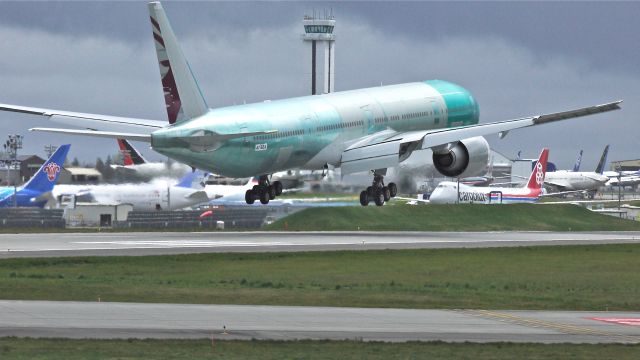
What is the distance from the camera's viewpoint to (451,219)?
297 feet

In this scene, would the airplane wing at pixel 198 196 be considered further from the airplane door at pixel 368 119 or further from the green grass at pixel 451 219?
the airplane door at pixel 368 119

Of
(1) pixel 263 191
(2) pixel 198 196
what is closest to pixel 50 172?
(2) pixel 198 196

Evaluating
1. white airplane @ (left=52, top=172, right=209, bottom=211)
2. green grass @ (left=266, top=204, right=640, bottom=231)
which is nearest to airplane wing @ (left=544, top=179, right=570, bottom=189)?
white airplane @ (left=52, top=172, right=209, bottom=211)

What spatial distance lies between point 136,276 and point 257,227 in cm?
4543

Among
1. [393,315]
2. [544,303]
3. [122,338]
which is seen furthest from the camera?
[544,303]

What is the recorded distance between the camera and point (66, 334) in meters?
28.6

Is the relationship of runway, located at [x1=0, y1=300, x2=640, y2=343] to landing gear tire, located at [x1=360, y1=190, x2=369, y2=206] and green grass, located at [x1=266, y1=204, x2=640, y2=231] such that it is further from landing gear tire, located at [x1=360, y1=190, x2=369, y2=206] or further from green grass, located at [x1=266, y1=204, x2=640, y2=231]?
green grass, located at [x1=266, y1=204, x2=640, y2=231]

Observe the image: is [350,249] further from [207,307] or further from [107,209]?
[107,209]

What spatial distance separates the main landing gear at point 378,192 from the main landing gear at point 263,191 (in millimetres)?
5036

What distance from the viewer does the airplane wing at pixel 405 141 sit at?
2746 inches

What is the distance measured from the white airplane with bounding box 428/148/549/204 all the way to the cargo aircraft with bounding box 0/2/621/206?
4430cm

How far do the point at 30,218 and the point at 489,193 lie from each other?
5503 cm

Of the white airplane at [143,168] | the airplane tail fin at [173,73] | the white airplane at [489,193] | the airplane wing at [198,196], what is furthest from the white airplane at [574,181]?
the airplane tail fin at [173,73]

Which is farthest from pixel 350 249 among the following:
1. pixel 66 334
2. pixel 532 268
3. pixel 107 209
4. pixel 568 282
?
pixel 107 209
